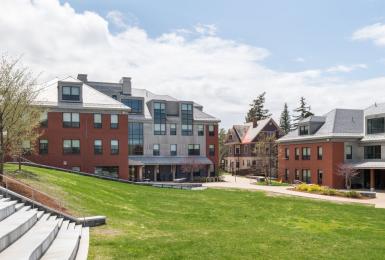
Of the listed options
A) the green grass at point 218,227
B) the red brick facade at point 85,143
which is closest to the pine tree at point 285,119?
the red brick facade at point 85,143

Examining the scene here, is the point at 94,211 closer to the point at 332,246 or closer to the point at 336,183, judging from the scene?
the point at 332,246

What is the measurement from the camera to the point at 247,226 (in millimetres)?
17969

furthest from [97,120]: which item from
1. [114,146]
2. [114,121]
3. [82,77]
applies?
[82,77]

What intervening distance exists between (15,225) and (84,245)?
2.30 meters

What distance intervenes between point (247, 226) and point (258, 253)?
541 centimetres

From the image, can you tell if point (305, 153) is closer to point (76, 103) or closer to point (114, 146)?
point (114, 146)

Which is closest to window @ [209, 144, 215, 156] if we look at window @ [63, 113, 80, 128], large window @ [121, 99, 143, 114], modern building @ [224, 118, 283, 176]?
large window @ [121, 99, 143, 114]

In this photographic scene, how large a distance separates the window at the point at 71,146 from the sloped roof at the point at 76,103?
3711 mm

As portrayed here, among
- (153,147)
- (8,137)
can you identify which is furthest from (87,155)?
(8,137)

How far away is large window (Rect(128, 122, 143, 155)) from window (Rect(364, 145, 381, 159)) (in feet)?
93.2

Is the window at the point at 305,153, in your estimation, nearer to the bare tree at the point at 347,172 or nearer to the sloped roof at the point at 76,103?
the bare tree at the point at 347,172

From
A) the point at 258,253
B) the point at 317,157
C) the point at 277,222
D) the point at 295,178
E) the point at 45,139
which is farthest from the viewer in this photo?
the point at 295,178

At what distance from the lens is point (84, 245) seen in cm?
1226

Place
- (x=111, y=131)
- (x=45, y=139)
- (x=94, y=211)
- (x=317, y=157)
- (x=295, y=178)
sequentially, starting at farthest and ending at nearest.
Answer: (x=295, y=178) < (x=317, y=157) < (x=111, y=131) < (x=45, y=139) < (x=94, y=211)
